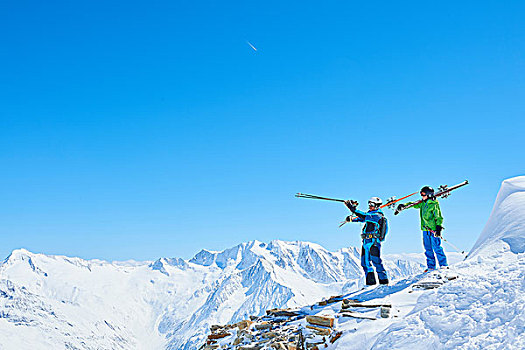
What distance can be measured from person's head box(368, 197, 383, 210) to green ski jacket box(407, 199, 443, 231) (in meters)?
1.63

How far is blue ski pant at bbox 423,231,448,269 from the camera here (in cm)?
1457

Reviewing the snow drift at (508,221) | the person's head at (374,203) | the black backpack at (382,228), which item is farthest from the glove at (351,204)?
the snow drift at (508,221)

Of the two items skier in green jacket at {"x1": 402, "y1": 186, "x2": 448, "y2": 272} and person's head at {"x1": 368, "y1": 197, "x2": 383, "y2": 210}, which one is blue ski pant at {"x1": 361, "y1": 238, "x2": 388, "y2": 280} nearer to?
person's head at {"x1": 368, "y1": 197, "x2": 383, "y2": 210}

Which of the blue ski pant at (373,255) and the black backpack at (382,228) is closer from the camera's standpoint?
the blue ski pant at (373,255)

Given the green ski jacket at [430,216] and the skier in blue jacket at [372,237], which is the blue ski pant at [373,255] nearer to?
the skier in blue jacket at [372,237]

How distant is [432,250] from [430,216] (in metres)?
1.32

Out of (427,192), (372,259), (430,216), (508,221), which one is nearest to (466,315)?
(508,221)

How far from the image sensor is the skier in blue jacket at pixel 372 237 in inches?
588

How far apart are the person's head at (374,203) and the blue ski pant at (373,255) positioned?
50.3 inches

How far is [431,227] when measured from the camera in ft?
48.7

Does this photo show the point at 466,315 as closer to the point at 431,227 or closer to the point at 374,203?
the point at 431,227

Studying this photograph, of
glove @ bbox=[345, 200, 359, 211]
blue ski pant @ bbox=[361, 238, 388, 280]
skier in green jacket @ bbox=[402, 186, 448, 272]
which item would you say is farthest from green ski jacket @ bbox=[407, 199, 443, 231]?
glove @ bbox=[345, 200, 359, 211]

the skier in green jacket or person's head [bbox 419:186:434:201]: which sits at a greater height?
person's head [bbox 419:186:434:201]

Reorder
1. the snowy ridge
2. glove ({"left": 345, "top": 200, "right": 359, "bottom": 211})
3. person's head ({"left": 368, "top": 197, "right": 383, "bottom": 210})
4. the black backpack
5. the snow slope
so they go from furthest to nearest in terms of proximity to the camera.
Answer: person's head ({"left": 368, "top": 197, "right": 383, "bottom": 210}) < glove ({"left": 345, "top": 200, "right": 359, "bottom": 211}) < the black backpack < the snowy ridge < the snow slope
